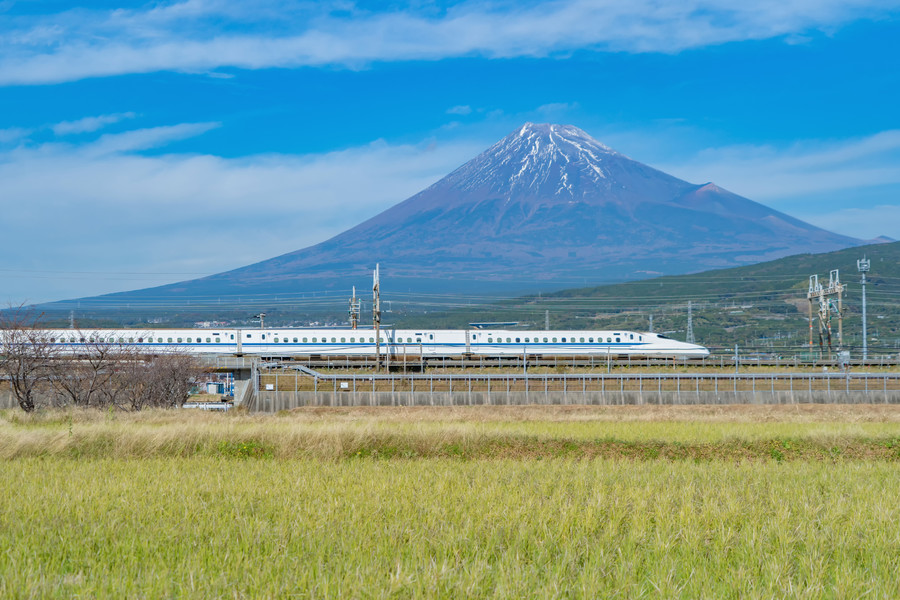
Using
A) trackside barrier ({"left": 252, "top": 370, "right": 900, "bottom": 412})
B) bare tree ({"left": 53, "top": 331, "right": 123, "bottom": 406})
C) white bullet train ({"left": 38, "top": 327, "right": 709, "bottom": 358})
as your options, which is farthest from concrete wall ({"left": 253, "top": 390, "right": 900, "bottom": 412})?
white bullet train ({"left": 38, "top": 327, "right": 709, "bottom": 358})

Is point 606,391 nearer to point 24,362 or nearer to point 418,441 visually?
point 418,441

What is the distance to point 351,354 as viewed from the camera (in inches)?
2805

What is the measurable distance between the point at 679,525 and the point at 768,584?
233cm

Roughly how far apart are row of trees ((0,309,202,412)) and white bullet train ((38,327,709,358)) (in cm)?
2361

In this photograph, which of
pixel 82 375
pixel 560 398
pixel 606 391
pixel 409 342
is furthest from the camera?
pixel 409 342

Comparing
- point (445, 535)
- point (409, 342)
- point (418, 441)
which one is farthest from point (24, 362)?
point (409, 342)

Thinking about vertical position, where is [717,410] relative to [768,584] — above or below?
below

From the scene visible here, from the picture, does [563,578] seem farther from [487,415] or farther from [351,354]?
[351,354]

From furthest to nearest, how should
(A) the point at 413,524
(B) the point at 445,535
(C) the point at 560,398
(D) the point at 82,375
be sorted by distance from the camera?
(C) the point at 560,398, (D) the point at 82,375, (A) the point at 413,524, (B) the point at 445,535

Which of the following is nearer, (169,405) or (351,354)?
(169,405)

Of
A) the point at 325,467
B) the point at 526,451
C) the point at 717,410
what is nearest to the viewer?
the point at 325,467

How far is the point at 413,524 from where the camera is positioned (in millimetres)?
10453

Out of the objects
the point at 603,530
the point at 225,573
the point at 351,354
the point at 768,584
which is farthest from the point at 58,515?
the point at 351,354

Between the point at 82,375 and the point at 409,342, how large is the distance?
3699cm
